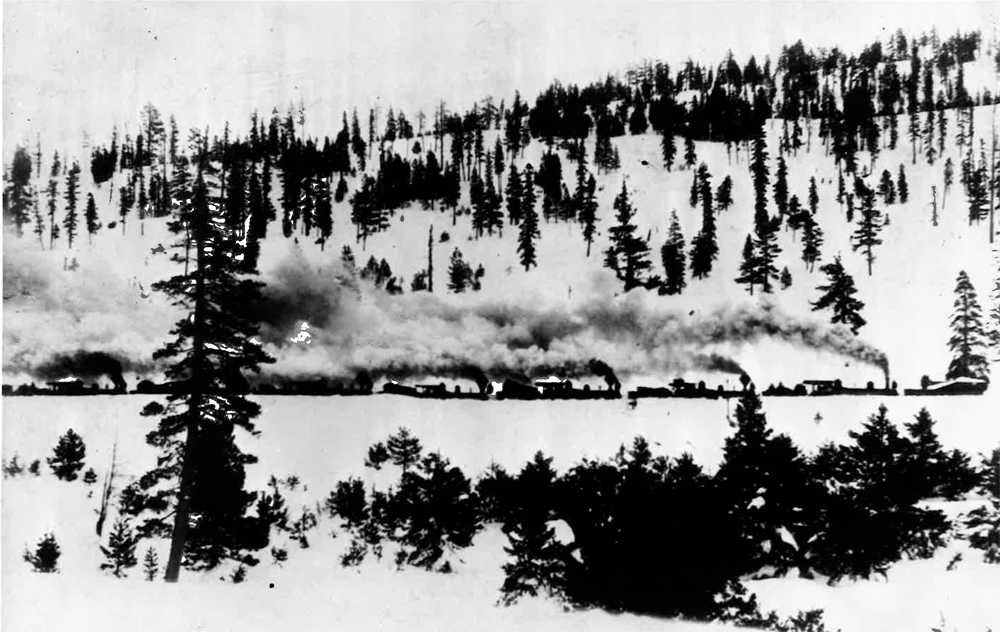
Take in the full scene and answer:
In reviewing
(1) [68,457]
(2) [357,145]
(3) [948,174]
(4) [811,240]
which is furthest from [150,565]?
(3) [948,174]

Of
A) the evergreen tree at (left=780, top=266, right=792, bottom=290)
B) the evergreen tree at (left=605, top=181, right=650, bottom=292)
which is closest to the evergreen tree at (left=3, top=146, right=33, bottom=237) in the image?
the evergreen tree at (left=605, top=181, right=650, bottom=292)

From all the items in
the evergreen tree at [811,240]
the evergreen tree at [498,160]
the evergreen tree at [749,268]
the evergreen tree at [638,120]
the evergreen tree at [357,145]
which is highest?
the evergreen tree at [638,120]

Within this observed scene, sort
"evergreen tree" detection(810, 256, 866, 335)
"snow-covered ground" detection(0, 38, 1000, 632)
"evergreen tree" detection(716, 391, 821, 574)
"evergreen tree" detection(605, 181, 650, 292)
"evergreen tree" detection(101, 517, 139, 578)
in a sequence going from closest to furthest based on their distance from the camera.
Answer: "snow-covered ground" detection(0, 38, 1000, 632), "evergreen tree" detection(716, 391, 821, 574), "evergreen tree" detection(101, 517, 139, 578), "evergreen tree" detection(810, 256, 866, 335), "evergreen tree" detection(605, 181, 650, 292)

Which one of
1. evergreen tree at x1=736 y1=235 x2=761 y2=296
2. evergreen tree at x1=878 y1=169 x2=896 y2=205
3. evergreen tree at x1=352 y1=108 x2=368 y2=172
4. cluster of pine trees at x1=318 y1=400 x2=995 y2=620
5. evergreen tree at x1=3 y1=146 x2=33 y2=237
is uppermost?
evergreen tree at x1=352 y1=108 x2=368 y2=172

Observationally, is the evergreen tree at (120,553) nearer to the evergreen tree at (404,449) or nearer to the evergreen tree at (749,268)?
the evergreen tree at (404,449)

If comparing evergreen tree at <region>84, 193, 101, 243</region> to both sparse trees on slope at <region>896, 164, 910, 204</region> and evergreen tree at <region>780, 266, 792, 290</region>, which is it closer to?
evergreen tree at <region>780, 266, 792, 290</region>

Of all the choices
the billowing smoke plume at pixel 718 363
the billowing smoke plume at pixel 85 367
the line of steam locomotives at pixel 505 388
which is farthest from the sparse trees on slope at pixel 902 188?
the billowing smoke plume at pixel 85 367

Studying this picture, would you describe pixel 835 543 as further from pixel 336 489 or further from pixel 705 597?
pixel 336 489
